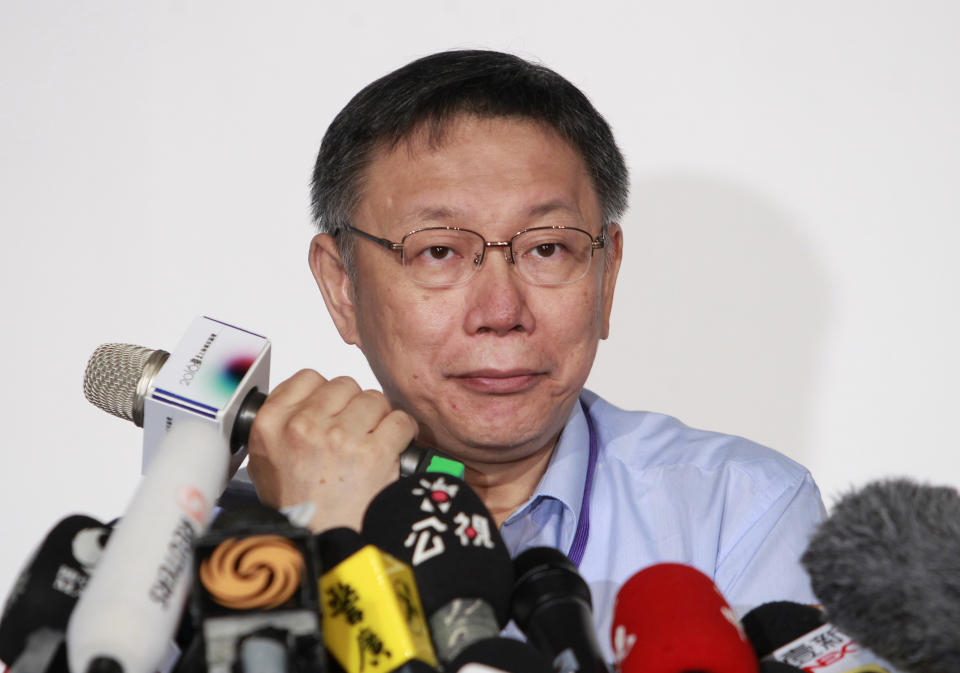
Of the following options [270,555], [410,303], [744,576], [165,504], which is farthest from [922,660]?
[410,303]

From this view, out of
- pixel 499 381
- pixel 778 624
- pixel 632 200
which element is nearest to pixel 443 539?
pixel 778 624

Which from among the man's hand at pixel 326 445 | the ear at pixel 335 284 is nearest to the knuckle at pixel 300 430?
the man's hand at pixel 326 445

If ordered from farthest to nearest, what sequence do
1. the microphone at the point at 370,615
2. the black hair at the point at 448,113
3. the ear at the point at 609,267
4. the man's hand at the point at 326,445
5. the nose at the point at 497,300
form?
the ear at the point at 609,267 < the black hair at the point at 448,113 < the nose at the point at 497,300 < the man's hand at the point at 326,445 < the microphone at the point at 370,615

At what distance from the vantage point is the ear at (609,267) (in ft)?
6.91

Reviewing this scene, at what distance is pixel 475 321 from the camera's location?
184 centimetres

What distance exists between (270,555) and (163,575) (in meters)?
0.11

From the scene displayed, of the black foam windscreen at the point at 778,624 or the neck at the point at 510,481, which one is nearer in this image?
the black foam windscreen at the point at 778,624

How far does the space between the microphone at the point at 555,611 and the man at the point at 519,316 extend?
0.57 m

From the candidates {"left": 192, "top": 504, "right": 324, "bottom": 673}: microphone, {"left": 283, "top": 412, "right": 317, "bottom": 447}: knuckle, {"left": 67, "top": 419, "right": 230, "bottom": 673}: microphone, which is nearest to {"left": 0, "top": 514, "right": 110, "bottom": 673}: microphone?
{"left": 67, "top": 419, "right": 230, "bottom": 673}: microphone

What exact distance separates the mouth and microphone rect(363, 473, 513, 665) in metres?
0.65

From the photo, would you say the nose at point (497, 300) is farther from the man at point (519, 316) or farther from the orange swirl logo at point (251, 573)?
the orange swirl logo at point (251, 573)

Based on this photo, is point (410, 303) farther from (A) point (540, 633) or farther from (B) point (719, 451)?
(A) point (540, 633)

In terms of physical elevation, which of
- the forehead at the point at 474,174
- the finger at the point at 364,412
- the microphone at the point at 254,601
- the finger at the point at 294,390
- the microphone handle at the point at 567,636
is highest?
the forehead at the point at 474,174

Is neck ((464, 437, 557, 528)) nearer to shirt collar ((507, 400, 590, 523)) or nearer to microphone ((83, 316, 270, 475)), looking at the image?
shirt collar ((507, 400, 590, 523))
